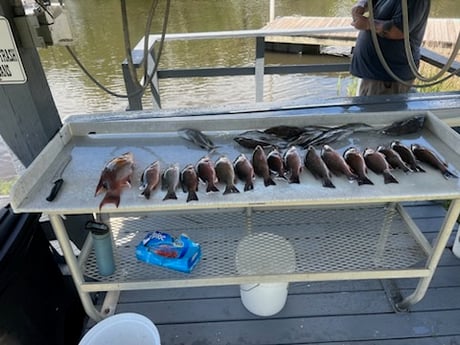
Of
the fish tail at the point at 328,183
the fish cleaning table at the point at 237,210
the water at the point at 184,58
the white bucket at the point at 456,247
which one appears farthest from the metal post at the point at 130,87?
the water at the point at 184,58

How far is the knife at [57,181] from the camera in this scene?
1.42 m

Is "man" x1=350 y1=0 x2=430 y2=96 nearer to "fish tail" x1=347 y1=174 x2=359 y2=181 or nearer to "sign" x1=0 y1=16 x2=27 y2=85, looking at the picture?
"fish tail" x1=347 y1=174 x2=359 y2=181

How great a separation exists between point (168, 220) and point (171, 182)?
96cm

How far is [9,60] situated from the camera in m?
1.64

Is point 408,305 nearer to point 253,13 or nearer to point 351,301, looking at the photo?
point 351,301

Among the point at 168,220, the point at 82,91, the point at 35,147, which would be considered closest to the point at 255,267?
the point at 168,220

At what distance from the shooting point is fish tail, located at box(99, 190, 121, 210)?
1.39 metres

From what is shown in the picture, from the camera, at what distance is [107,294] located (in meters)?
2.13

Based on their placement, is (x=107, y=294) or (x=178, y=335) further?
(x=107, y=294)

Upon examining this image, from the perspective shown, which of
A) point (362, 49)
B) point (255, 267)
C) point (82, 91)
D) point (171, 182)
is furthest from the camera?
point (82, 91)

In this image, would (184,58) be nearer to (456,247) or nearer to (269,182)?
(456,247)

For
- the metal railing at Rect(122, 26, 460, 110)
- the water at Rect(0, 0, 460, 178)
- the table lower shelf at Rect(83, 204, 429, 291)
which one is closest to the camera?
the table lower shelf at Rect(83, 204, 429, 291)

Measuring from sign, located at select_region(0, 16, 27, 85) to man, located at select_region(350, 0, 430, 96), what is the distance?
241 cm

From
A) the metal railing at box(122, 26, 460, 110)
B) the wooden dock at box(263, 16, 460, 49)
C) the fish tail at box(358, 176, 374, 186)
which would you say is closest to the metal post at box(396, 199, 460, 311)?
the fish tail at box(358, 176, 374, 186)
